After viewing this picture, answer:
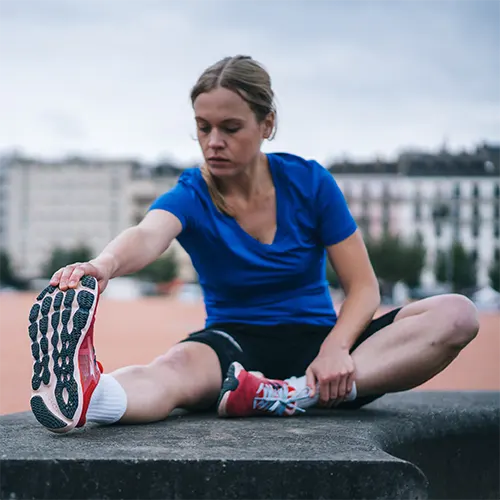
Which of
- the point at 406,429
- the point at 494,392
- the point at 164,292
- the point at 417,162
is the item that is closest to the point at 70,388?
the point at 406,429

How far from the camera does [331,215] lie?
7.92 ft

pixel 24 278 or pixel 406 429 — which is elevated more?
pixel 406 429

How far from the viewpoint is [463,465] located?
6.93ft

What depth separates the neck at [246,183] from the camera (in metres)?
2.44

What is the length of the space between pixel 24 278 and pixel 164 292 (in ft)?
74.7

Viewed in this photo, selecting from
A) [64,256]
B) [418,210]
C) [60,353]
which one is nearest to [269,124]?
[60,353]

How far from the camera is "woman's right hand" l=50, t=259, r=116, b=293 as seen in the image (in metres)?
1.68

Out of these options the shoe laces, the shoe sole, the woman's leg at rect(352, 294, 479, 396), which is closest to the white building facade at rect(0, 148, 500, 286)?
the woman's leg at rect(352, 294, 479, 396)

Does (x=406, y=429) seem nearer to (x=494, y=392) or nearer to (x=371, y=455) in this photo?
(x=371, y=455)

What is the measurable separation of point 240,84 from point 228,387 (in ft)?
2.69

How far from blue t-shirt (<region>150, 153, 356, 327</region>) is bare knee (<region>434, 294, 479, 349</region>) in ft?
1.36

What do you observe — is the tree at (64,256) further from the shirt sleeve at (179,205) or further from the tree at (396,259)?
the shirt sleeve at (179,205)

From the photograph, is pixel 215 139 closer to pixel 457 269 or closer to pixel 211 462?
pixel 211 462

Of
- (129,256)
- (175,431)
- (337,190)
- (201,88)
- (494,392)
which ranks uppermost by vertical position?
(201,88)
